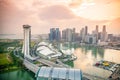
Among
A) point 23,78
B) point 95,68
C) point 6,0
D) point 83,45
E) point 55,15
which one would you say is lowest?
point 23,78

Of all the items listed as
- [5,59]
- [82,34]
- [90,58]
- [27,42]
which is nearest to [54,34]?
[82,34]

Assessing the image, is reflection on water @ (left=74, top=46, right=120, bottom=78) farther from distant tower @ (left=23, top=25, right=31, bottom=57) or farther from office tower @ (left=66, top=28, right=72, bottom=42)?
distant tower @ (left=23, top=25, right=31, bottom=57)

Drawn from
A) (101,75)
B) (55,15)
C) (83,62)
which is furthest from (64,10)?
(101,75)

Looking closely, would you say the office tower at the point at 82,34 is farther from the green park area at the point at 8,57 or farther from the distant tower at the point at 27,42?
the green park area at the point at 8,57

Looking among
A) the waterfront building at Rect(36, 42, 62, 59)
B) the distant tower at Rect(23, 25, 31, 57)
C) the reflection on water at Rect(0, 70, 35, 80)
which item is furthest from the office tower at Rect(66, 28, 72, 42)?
the reflection on water at Rect(0, 70, 35, 80)

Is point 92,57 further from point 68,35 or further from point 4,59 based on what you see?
point 4,59

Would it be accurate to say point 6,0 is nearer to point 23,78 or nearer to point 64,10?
point 64,10

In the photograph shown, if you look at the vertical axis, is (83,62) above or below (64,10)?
below

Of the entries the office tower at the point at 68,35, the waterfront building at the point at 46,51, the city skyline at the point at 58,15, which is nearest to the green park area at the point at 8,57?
the city skyline at the point at 58,15
